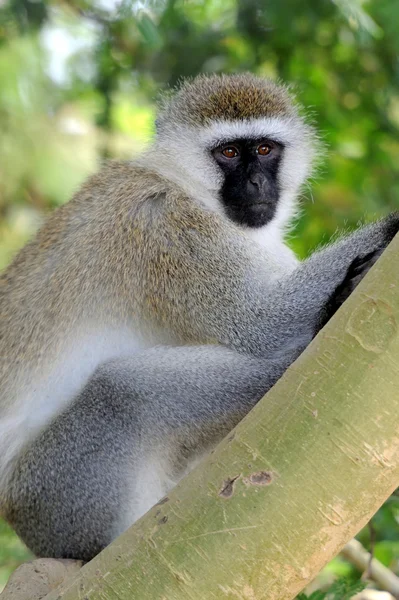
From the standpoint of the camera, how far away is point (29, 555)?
470cm

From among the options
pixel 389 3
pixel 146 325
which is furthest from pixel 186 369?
pixel 389 3

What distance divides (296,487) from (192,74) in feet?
16.8

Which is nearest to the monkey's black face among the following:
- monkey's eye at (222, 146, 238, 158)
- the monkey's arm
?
monkey's eye at (222, 146, 238, 158)

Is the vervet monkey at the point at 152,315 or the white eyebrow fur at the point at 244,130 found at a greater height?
the white eyebrow fur at the point at 244,130

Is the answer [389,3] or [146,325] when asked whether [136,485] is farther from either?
[389,3]

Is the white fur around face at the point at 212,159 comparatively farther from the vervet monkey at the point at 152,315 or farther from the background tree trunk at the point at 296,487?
the background tree trunk at the point at 296,487

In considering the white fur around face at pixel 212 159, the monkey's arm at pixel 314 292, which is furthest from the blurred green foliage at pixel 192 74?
the monkey's arm at pixel 314 292

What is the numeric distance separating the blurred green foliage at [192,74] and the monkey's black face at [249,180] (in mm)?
1526

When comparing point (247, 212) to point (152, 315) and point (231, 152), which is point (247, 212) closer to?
point (231, 152)

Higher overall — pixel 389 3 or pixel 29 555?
pixel 389 3

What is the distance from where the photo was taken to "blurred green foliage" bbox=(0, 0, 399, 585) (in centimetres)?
678

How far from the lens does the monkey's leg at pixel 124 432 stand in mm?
3908

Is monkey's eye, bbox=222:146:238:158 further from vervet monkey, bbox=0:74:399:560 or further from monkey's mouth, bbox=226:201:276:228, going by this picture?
monkey's mouth, bbox=226:201:276:228

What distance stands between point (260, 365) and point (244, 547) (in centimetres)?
149
